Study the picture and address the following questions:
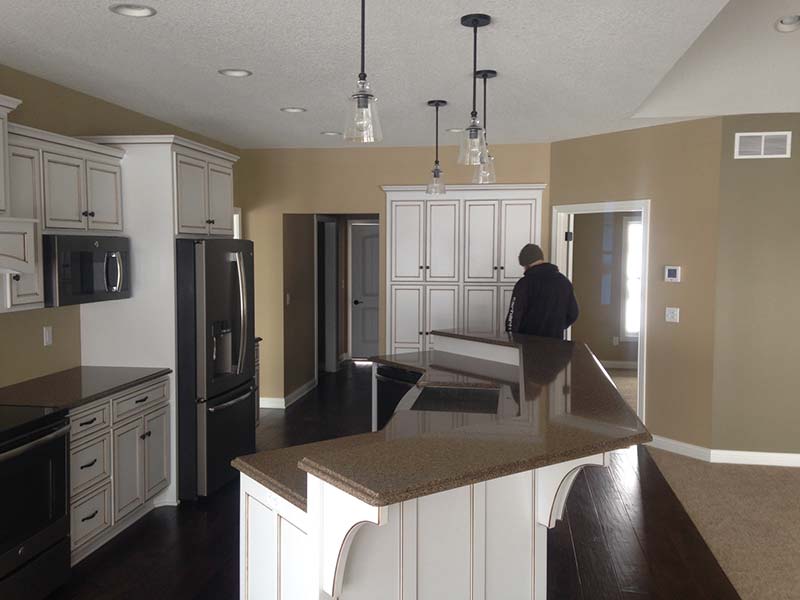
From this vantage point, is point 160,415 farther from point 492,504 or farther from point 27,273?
point 492,504

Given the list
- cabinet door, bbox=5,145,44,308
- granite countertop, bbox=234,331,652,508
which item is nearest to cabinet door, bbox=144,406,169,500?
cabinet door, bbox=5,145,44,308

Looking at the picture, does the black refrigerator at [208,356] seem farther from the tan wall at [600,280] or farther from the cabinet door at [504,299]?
the tan wall at [600,280]

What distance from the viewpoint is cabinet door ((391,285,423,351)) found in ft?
22.1

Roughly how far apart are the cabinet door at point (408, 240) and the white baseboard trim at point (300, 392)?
5.56ft

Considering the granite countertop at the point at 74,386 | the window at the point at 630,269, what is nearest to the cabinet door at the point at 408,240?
the granite countertop at the point at 74,386

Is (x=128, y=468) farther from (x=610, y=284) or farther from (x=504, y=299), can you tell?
(x=610, y=284)

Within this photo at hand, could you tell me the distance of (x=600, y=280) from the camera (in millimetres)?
9070

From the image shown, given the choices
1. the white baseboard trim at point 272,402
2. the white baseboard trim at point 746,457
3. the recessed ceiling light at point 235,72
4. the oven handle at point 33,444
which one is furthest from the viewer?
the white baseboard trim at point 272,402

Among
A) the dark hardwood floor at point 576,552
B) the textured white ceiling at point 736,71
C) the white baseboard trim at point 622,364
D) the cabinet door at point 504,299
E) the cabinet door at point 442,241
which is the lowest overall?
the dark hardwood floor at point 576,552

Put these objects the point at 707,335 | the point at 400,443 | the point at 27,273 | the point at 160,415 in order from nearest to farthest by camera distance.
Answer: the point at 400,443 < the point at 27,273 < the point at 160,415 < the point at 707,335

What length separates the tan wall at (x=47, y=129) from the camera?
3.74 metres

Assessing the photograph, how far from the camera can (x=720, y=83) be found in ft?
16.1

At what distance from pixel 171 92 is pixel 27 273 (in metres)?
1.71

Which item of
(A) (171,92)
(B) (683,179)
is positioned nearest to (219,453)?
(A) (171,92)
